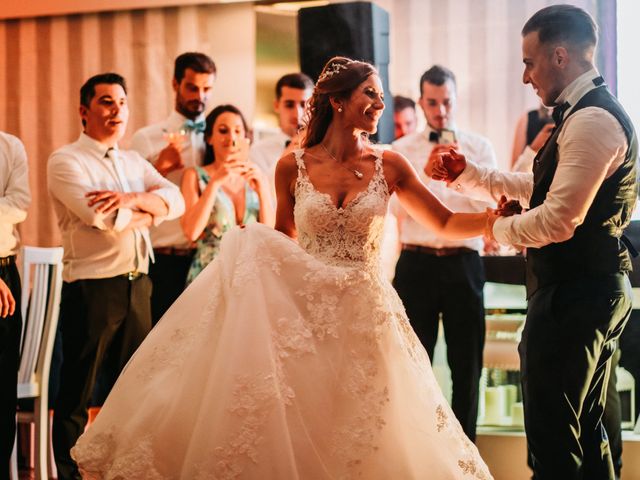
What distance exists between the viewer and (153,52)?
6883 millimetres

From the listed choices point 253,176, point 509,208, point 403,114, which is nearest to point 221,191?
point 253,176

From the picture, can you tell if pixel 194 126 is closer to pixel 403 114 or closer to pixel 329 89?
pixel 329 89

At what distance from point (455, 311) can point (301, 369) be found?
1.82 metres

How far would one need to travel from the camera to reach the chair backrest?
4121mm

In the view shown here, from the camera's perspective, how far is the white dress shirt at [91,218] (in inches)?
151

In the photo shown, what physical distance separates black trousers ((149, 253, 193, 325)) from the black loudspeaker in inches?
47.2

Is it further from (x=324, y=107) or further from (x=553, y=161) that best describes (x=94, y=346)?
(x=553, y=161)

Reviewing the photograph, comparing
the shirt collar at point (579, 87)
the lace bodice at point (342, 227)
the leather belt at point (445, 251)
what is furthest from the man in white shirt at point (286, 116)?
the shirt collar at point (579, 87)

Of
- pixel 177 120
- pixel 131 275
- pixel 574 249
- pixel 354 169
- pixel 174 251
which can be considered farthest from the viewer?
pixel 177 120

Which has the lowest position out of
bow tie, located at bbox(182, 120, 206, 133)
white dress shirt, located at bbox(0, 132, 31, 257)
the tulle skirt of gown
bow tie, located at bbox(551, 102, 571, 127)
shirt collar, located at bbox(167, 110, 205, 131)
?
the tulle skirt of gown

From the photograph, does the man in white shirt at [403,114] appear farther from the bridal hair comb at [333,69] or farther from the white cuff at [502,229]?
the white cuff at [502,229]

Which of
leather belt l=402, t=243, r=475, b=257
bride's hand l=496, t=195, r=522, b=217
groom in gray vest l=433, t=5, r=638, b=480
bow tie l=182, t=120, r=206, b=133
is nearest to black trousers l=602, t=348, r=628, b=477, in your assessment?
groom in gray vest l=433, t=5, r=638, b=480

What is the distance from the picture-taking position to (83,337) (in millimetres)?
3854

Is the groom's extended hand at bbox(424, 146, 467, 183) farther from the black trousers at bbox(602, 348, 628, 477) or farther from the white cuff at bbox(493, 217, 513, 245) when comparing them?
the black trousers at bbox(602, 348, 628, 477)
